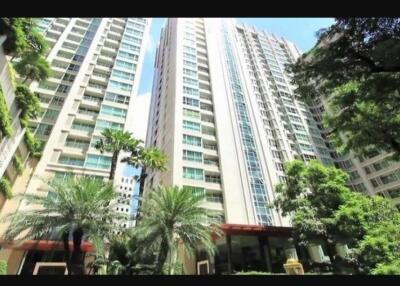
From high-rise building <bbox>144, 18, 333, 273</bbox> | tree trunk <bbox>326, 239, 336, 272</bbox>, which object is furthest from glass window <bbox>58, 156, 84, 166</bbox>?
tree trunk <bbox>326, 239, 336, 272</bbox>

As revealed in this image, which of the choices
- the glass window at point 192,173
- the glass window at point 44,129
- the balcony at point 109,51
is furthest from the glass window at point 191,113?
the glass window at point 44,129

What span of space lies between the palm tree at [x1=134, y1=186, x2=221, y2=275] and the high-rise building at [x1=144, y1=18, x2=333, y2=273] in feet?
8.90

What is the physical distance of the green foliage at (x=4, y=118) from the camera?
18434 millimetres

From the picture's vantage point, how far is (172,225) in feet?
66.8

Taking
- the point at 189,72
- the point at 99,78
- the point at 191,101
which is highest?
the point at 189,72

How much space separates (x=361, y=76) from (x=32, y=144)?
94.1ft

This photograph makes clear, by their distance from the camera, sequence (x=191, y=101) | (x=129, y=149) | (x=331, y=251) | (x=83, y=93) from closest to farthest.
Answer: (x=331, y=251) → (x=129, y=149) → (x=83, y=93) → (x=191, y=101)

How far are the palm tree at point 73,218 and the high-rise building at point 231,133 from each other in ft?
23.9

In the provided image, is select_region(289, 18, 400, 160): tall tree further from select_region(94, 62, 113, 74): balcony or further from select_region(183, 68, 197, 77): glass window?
select_region(94, 62, 113, 74): balcony

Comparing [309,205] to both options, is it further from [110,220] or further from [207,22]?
[207,22]

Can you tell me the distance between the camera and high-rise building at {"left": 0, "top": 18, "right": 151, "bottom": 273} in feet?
111

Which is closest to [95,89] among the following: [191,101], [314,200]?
[191,101]

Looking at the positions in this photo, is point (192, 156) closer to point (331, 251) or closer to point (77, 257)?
point (331, 251)

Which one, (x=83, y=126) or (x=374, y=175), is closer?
(x=83, y=126)
